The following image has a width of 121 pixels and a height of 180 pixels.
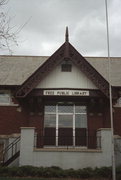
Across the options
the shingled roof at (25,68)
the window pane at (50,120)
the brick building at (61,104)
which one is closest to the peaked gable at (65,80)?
the brick building at (61,104)

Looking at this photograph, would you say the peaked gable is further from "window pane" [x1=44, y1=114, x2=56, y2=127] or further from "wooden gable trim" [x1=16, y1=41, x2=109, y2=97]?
"window pane" [x1=44, y1=114, x2=56, y2=127]

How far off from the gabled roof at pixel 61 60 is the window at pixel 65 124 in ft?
7.46

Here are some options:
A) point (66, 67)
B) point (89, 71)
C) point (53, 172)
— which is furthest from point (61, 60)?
point (53, 172)

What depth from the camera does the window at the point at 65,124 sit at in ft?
60.0

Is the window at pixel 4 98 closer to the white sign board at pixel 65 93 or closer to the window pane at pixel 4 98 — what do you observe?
the window pane at pixel 4 98

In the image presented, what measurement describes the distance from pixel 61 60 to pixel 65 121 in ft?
12.7

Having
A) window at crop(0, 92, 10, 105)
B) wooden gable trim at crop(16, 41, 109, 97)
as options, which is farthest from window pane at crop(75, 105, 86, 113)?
window at crop(0, 92, 10, 105)

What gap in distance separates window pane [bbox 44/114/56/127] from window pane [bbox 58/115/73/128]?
381mm

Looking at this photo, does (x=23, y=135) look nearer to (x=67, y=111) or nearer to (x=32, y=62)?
(x=67, y=111)

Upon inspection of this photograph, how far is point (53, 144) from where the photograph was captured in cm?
1816

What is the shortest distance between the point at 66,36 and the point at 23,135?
22.3 feet

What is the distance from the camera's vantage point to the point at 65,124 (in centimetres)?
1875

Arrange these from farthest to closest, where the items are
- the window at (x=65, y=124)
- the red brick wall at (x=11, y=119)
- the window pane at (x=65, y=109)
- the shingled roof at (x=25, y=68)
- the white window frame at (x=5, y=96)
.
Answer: the shingled roof at (x=25, y=68) < the white window frame at (x=5, y=96) < the red brick wall at (x=11, y=119) < the window pane at (x=65, y=109) < the window at (x=65, y=124)

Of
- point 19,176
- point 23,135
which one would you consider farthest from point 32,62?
point 19,176
